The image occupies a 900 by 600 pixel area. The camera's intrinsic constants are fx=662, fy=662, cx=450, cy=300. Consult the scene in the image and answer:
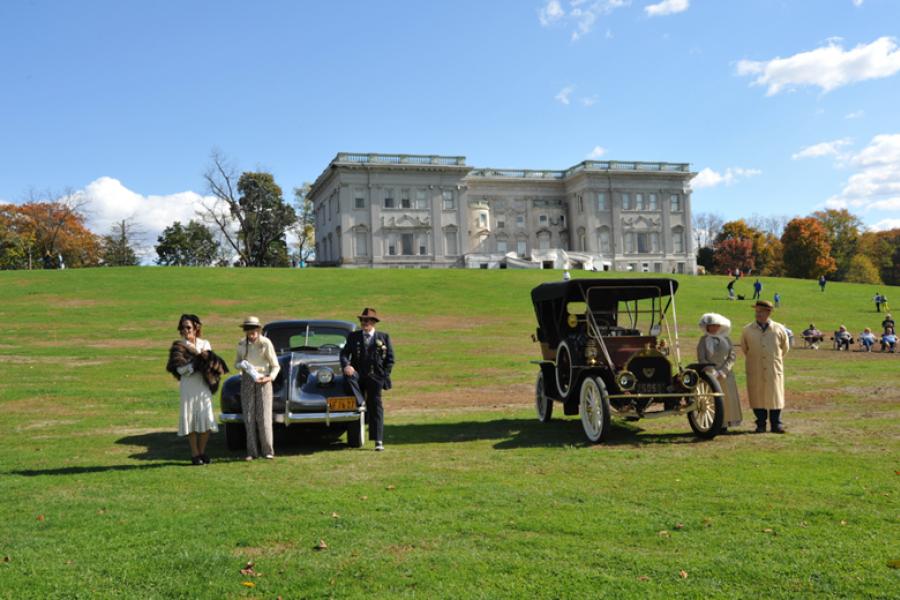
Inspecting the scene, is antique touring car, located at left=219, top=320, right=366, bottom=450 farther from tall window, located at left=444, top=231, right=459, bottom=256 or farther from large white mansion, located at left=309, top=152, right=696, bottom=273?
tall window, located at left=444, top=231, right=459, bottom=256

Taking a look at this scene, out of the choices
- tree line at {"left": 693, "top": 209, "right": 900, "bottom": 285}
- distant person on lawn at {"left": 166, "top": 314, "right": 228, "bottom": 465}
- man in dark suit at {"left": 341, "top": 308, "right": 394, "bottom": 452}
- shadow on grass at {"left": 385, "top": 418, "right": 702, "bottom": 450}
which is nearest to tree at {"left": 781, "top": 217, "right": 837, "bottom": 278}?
tree line at {"left": 693, "top": 209, "right": 900, "bottom": 285}

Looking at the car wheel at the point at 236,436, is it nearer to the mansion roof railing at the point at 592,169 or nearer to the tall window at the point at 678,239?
the mansion roof railing at the point at 592,169

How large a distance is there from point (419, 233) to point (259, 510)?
242 ft

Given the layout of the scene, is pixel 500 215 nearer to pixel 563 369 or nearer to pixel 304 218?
pixel 304 218

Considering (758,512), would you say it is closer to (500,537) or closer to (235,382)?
(500,537)

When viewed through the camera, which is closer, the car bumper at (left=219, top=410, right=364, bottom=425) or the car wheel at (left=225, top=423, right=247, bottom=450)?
the car bumper at (left=219, top=410, right=364, bottom=425)

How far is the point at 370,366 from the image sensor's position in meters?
9.15

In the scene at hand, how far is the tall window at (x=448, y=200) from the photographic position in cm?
7962

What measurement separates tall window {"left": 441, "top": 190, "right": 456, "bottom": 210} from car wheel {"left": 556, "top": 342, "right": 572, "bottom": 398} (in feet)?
230

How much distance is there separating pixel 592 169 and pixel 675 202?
1297 cm

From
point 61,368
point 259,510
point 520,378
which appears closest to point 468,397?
point 520,378

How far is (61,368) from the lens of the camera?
19719 millimetres

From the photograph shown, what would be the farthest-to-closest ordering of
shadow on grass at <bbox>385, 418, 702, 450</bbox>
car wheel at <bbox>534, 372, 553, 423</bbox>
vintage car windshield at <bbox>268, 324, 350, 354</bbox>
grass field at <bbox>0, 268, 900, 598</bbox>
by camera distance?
car wheel at <bbox>534, 372, 553, 423</bbox>
vintage car windshield at <bbox>268, 324, 350, 354</bbox>
shadow on grass at <bbox>385, 418, 702, 450</bbox>
grass field at <bbox>0, 268, 900, 598</bbox>

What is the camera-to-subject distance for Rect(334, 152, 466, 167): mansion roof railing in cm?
7600
